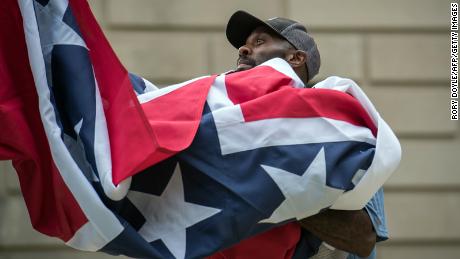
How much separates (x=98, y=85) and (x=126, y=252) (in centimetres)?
56

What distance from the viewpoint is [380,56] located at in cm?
804

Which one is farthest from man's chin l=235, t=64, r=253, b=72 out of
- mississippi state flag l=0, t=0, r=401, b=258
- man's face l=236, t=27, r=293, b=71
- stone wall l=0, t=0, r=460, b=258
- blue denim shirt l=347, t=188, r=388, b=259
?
stone wall l=0, t=0, r=460, b=258

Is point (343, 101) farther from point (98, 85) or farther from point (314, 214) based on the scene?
point (98, 85)

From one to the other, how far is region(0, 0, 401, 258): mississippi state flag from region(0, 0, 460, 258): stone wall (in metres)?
4.25

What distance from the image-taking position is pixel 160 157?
128 inches

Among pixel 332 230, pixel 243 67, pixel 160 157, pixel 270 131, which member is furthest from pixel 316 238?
pixel 243 67

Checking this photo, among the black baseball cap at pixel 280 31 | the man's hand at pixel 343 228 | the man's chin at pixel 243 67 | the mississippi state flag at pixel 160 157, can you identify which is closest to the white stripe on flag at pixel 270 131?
the mississippi state flag at pixel 160 157

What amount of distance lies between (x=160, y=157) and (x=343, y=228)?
0.70m

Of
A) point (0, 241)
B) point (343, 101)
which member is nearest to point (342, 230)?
point (343, 101)

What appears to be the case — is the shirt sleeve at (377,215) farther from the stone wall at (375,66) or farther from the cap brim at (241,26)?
the stone wall at (375,66)

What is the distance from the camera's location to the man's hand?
3.51 metres

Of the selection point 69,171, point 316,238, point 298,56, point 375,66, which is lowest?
point 375,66

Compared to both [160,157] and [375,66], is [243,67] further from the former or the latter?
[375,66]

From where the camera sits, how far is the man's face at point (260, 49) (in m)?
4.12
